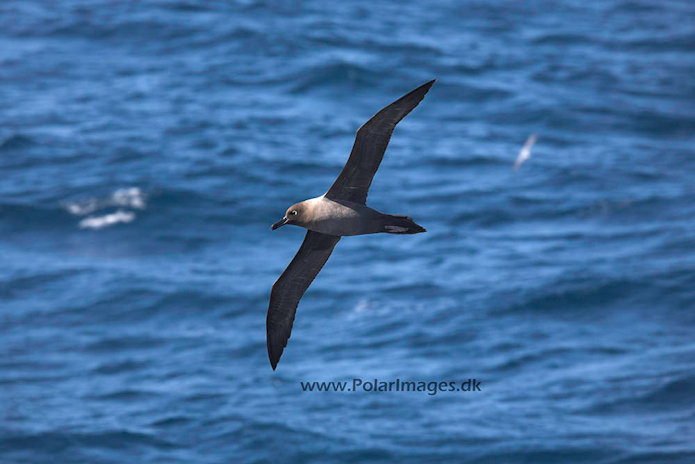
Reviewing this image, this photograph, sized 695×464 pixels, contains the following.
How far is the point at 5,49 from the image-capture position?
6800 cm

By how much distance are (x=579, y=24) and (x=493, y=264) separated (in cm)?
3362

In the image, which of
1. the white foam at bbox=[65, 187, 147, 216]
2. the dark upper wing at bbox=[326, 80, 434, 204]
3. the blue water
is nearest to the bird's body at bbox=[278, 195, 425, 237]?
the dark upper wing at bbox=[326, 80, 434, 204]

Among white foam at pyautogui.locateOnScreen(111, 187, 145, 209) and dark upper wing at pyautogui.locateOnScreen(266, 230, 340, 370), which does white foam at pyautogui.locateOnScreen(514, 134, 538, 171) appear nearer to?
white foam at pyautogui.locateOnScreen(111, 187, 145, 209)

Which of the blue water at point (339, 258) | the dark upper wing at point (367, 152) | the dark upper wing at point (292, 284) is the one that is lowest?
the blue water at point (339, 258)

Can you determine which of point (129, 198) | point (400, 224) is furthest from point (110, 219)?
point (400, 224)

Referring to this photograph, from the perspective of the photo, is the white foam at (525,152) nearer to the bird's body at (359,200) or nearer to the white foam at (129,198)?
the white foam at (129,198)

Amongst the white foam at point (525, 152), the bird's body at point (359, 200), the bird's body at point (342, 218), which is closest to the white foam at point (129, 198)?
the white foam at point (525, 152)

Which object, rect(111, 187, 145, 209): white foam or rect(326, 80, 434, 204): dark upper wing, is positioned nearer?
rect(326, 80, 434, 204): dark upper wing

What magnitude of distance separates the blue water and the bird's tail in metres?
27.4

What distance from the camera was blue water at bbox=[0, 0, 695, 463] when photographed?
42.5 meters

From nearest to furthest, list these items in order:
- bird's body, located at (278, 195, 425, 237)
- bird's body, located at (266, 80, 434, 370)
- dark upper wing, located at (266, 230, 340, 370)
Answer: bird's body, located at (266, 80, 434, 370)
bird's body, located at (278, 195, 425, 237)
dark upper wing, located at (266, 230, 340, 370)

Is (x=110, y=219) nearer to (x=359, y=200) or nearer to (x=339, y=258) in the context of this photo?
(x=339, y=258)

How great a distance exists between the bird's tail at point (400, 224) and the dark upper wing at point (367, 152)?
1.67ft

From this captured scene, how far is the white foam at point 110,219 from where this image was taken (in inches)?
1969
